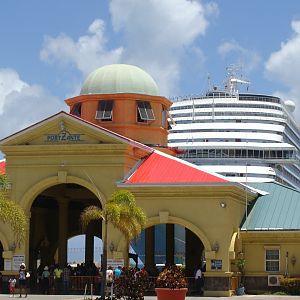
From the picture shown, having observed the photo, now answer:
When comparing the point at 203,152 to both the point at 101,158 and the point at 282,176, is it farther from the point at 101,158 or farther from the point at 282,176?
the point at 101,158

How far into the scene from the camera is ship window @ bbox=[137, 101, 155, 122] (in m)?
52.2

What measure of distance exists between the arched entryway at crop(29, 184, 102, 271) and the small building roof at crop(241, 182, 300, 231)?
31.5 feet

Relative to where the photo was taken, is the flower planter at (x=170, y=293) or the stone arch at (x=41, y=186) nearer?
the flower planter at (x=170, y=293)

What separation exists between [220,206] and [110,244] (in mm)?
5808

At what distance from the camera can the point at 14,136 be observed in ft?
153

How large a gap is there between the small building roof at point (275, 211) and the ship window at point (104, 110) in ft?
32.1

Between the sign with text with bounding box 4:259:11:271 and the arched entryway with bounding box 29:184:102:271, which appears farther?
the arched entryway with bounding box 29:184:102:271

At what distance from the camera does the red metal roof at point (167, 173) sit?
44844 mm

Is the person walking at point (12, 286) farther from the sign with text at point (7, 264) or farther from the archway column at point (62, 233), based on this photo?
the archway column at point (62, 233)

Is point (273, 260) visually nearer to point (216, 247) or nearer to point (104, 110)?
point (216, 247)

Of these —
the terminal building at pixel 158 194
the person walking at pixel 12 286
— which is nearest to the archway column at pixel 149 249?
the terminal building at pixel 158 194

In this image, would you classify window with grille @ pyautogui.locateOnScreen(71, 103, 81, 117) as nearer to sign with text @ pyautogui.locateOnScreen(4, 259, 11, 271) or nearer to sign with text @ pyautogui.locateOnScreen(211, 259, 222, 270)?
sign with text @ pyautogui.locateOnScreen(4, 259, 11, 271)

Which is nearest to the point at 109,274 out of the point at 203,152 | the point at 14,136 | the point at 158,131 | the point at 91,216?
the point at 91,216

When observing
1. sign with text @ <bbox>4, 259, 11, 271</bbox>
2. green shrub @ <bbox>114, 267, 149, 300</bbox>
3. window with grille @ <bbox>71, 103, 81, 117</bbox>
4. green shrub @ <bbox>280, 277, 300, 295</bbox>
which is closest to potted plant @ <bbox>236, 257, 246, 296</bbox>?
green shrub @ <bbox>280, 277, 300, 295</bbox>
